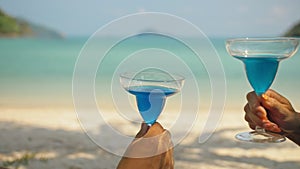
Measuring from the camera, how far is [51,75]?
730cm

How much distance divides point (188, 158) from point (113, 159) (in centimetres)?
51

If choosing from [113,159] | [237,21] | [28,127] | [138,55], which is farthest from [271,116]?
[237,21]

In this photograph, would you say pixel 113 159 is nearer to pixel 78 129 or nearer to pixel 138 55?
pixel 78 129

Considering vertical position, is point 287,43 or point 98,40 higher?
Result: point 287,43

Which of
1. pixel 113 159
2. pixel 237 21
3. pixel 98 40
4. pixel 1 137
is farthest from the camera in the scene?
pixel 237 21

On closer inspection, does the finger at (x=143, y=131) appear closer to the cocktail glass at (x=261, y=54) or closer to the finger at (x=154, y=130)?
the finger at (x=154, y=130)

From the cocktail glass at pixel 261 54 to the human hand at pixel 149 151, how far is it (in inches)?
14.2

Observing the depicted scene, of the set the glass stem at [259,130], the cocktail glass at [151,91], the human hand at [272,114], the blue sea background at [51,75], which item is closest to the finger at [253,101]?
the human hand at [272,114]

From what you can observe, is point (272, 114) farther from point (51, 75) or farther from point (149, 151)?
point (51, 75)

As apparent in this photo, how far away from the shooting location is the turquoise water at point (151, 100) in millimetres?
875

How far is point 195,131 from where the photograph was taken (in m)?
4.07

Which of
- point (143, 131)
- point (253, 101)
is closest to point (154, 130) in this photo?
point (143, 131)

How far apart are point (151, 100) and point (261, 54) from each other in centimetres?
37

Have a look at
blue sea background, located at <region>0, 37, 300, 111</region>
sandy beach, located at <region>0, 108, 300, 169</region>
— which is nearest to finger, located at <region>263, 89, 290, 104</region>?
sandy beach, located at <region>0, 108, 300, 169</region>
